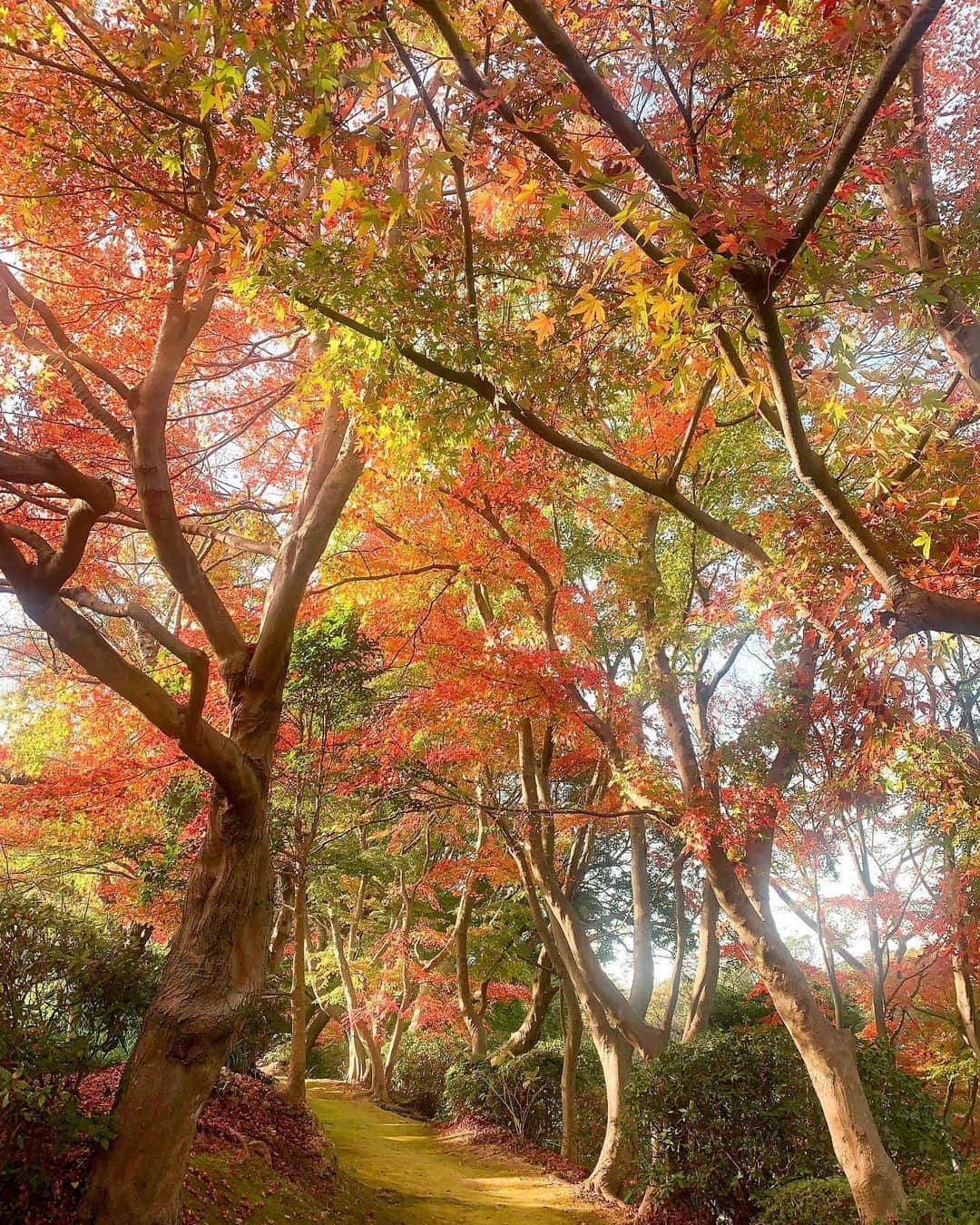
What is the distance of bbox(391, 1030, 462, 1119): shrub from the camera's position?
15.1 meters

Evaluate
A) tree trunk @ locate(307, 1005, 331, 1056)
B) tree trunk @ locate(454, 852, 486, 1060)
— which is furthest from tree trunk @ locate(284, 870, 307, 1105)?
tree trunk @ locate(307, 1005, 331, 1056)

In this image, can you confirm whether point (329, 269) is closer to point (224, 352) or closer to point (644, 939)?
point (224, 352)

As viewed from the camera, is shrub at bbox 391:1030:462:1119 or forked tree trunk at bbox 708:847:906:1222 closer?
forked tree trunk at bbox 708:847:906:1222

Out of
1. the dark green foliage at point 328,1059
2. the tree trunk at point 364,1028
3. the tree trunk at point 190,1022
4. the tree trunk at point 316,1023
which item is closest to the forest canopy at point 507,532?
the tree trunk at point 190,1022

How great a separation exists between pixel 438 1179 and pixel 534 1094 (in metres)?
3.40

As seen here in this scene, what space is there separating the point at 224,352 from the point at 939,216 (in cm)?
677

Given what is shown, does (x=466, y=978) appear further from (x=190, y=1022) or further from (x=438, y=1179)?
(x=190, y=1022)

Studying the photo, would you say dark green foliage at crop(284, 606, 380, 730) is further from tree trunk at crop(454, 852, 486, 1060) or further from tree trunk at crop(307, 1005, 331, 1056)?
tree trunk at crop(307, 1005, 331, 1056)

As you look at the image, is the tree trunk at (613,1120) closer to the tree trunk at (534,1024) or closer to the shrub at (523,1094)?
the shrub at (523,1094)

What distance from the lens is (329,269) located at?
10.7 ft

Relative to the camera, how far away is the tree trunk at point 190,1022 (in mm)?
3660

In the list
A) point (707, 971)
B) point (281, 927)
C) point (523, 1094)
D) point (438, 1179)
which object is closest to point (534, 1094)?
point (523, 1094)

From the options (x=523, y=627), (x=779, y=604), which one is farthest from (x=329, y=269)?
(x=523, y=627)

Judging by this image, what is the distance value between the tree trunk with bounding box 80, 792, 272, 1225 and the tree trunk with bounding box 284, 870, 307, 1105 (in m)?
4.11
